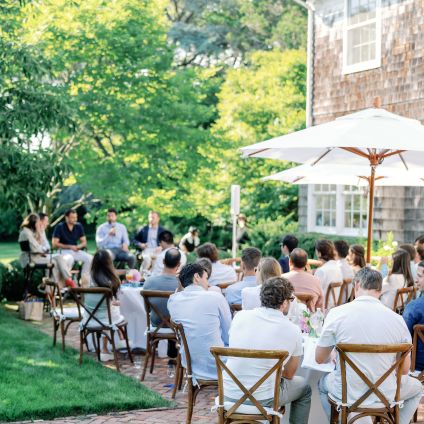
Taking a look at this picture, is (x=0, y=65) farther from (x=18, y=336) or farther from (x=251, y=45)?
(x=251, y=45)

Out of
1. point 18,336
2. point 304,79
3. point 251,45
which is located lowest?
point 18,336

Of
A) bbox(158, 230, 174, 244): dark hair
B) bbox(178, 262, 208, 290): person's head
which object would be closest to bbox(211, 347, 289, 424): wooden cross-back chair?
bbox(178, 262, 208, 290): person's head

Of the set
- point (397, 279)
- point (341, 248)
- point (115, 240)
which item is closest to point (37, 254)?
point (115, 240)

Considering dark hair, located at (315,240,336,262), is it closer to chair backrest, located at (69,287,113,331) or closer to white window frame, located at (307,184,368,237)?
chair backrest, located at (69,287,113,331)

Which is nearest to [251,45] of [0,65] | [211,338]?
[0,65]

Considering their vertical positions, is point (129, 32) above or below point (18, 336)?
above

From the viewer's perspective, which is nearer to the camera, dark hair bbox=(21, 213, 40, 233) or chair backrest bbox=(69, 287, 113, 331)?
chair backrest bbox=(69, 287, 113, 331)

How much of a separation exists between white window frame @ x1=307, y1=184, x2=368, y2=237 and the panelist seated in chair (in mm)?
6496

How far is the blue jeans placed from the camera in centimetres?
598

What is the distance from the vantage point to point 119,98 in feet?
66.6

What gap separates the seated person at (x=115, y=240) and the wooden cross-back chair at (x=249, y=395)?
35.5ft

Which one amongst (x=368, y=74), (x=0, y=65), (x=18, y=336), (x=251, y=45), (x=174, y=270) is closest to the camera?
(x=174, y=270)

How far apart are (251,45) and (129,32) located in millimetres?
15213

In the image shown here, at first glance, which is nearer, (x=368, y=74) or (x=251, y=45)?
(x=368, y=74)
